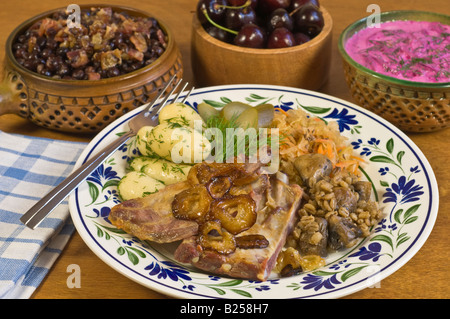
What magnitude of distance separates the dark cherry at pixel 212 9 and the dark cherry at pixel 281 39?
34 centimetres

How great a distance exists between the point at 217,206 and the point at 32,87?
1228 mm

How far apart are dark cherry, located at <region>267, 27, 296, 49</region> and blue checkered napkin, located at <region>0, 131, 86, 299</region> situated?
3.74 ft

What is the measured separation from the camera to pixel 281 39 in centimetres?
272

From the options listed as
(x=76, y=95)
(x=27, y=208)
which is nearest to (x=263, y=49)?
(x=76, y=95)

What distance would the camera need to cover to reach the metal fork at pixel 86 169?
1.96 meters

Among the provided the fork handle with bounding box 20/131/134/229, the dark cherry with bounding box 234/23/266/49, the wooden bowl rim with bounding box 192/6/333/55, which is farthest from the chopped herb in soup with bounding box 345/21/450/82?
the fork handle with bounding box 20/131/134/229

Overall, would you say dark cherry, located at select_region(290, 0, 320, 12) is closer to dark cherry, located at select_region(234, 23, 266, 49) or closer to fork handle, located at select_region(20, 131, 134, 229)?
dark cherry, located at select_region(234, 23, 266, 49)

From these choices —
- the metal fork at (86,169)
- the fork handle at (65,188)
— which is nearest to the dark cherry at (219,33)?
the metal fork at (86,169)

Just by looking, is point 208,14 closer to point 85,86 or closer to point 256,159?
point 85,86

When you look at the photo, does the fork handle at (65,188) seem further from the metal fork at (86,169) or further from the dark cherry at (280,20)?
the dark cherry at (280,20)

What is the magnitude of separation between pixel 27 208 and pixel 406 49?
2026 millimetres

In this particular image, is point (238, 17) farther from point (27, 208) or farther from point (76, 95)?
point (27, 208)

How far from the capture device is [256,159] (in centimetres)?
221

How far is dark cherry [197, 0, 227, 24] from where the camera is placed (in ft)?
9.34
